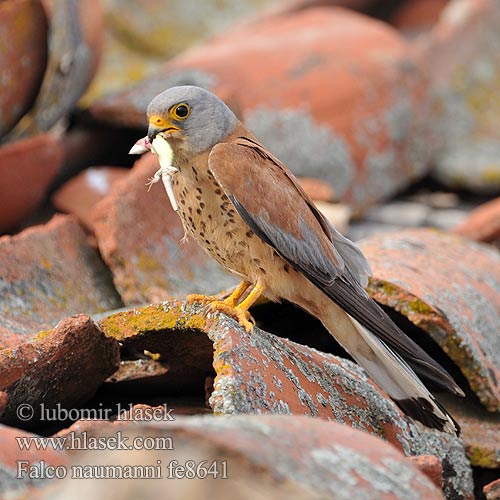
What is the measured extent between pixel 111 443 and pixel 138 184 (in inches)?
72.3

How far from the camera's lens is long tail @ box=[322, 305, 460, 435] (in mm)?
2646

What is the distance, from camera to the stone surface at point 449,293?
2.84m

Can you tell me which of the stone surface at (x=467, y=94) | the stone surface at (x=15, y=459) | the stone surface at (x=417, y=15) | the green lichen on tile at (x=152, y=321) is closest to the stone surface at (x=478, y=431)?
the green lichen on tile at (x=152, y=321)

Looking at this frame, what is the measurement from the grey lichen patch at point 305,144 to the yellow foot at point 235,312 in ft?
8.71

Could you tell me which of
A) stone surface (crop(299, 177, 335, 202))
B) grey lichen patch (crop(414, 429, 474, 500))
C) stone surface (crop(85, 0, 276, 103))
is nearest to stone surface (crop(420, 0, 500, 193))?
stone surface (crop(299, 177, 335, 202))

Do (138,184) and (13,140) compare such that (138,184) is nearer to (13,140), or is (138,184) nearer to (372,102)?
(13,140)

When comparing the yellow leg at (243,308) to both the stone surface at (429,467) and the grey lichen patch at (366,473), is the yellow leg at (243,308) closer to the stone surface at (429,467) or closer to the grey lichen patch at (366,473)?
the stone surface at (429,467)

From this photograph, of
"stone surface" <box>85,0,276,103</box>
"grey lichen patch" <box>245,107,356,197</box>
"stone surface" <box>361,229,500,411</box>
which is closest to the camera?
"stone surface" <box>361,229,500,411</box>

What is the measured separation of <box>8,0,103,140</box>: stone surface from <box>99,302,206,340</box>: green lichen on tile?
183cm

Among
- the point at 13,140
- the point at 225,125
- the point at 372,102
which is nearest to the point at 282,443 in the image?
the point at 225,125

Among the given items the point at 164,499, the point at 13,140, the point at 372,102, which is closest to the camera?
the point at 164,499

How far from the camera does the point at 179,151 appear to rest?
116 inches

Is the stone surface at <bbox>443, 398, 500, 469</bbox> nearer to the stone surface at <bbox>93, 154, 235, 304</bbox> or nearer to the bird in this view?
the bird

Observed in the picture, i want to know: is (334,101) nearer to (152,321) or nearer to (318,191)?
(318,191)
